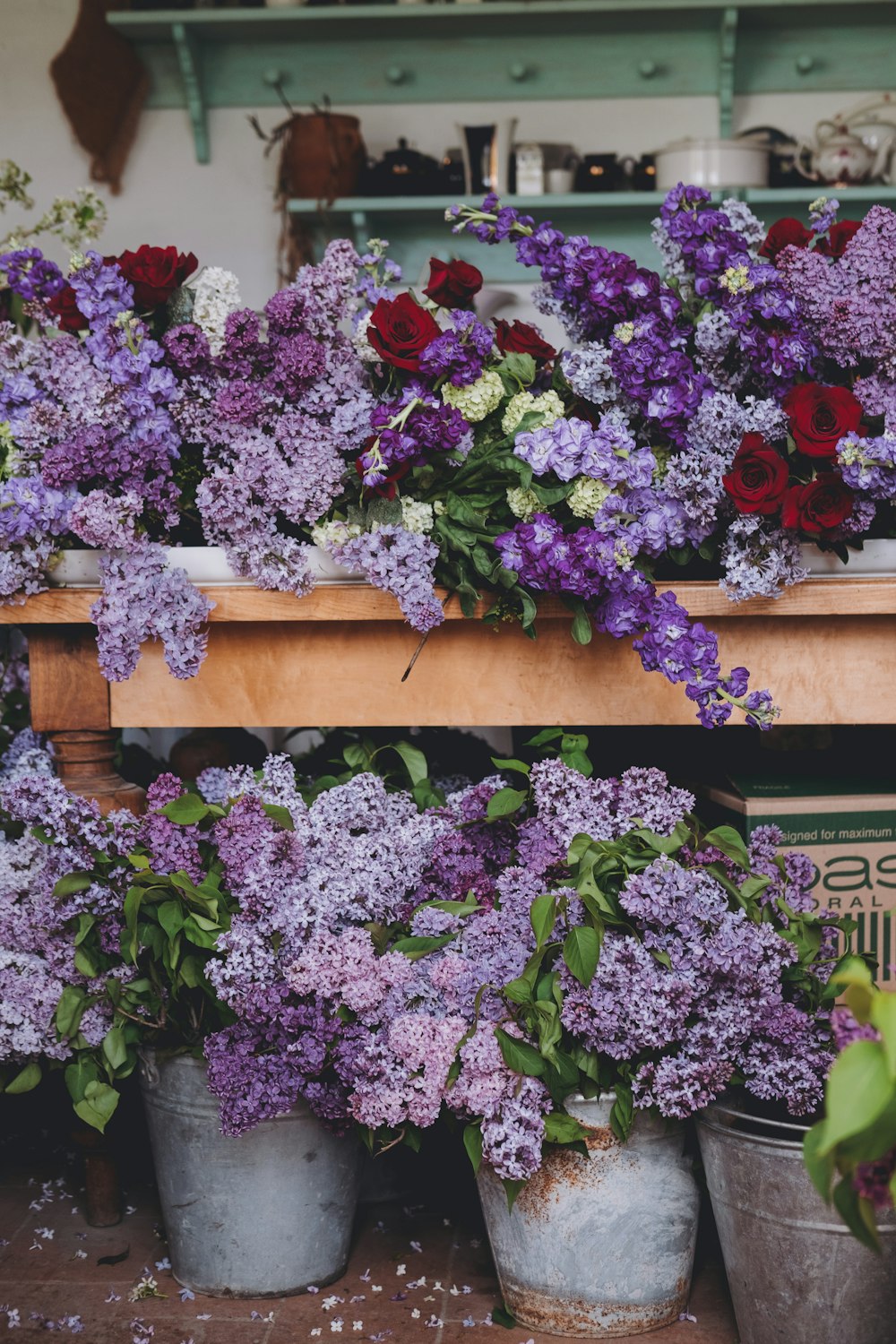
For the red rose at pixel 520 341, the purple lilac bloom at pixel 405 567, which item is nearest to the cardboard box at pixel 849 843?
the purple lilac bloom at pixel 405 567

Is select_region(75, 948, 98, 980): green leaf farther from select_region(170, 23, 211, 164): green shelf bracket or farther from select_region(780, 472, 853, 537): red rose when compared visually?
select_region(170, 23, 211, 164): green shelf bracket

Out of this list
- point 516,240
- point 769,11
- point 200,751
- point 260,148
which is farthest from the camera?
point 260,148

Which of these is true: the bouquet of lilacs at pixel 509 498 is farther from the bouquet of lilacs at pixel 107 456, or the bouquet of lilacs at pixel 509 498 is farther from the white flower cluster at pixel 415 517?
the bouquet of lilacs at pixel 107 456

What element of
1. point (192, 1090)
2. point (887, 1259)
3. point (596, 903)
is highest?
point (596, 903)

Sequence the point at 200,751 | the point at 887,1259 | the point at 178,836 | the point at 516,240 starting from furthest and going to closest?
1. the point at 200,751
2. the point at 516,240
3. the point at 178,836
4. the point at 887,1259

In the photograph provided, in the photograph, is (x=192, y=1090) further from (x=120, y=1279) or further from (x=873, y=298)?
(x=873, y=298)

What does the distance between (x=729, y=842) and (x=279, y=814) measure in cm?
53

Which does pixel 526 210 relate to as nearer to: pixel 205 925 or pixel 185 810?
pixel 185 810

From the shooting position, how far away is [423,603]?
152cm

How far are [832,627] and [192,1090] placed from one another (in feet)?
3.14

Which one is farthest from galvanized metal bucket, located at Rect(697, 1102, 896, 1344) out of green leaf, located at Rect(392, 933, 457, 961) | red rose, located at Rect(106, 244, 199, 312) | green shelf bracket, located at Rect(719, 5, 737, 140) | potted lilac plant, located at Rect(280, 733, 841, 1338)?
green shelf bracket, located at Rect(719, 5, 737, 140)

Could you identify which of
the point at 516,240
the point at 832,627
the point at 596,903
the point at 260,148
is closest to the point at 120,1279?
the point at 596,903

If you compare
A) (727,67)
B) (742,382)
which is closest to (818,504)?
(742,382)

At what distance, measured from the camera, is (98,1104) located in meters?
1.55
